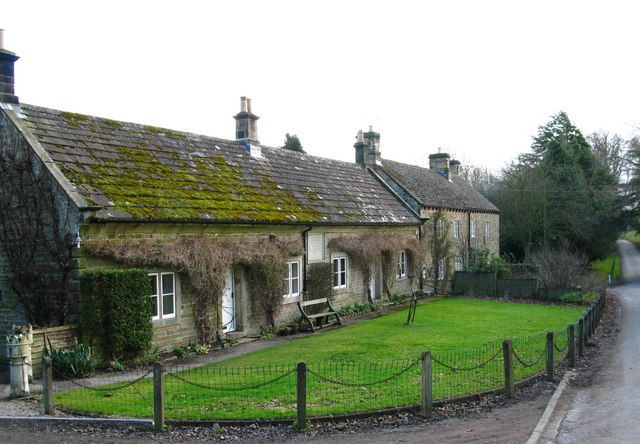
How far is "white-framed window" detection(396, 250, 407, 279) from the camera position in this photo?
28.7 m

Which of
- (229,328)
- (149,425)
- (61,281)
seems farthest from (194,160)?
(149,425)

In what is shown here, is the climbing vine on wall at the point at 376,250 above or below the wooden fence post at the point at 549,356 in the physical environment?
above

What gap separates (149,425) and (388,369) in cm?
567

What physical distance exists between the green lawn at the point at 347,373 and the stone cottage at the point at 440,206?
1032 centimetres

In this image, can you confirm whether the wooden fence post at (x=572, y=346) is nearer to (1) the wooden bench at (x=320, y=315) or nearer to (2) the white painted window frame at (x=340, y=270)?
(1) the wooden bench at (x=320, y=315)

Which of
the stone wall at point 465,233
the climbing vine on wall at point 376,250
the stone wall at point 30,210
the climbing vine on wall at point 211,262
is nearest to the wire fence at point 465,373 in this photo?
the climbing vine on wall at point 211,262

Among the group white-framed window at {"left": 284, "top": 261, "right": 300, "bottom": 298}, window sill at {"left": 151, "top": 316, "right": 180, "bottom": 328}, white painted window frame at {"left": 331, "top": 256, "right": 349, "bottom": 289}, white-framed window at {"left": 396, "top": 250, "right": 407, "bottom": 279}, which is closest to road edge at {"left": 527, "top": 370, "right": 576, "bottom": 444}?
window sill at {"left": 151, "top": 316, "right": 180, "bottom": 328}

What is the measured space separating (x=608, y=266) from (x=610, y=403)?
48.5 metres

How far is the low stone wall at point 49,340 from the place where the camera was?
41.3 ft

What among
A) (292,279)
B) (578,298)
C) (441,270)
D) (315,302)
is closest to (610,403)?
(315,302)

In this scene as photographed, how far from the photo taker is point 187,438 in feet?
29.1

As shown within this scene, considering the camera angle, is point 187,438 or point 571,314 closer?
point 187,438

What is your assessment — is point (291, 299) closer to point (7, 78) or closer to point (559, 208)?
point (7, 78)

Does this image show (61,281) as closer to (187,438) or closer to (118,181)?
(118,181)
